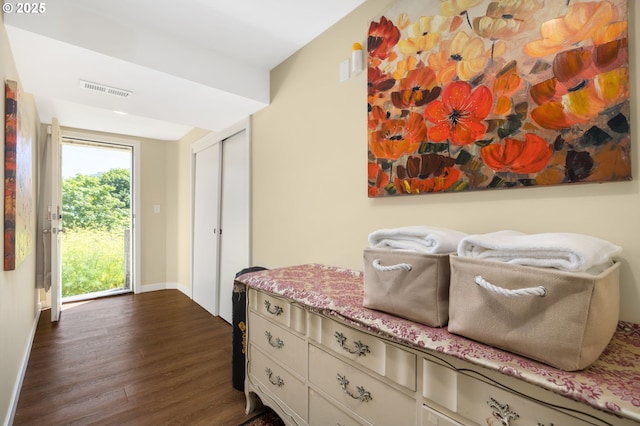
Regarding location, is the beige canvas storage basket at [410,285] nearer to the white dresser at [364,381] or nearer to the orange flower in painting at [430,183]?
the white dresser at [364,381]

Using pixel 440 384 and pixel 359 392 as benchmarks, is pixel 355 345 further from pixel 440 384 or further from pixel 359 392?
pixel 440 384

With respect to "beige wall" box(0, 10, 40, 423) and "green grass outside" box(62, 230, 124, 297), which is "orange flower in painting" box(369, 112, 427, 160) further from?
"green grass outside" box(62, 230, 124, 297)

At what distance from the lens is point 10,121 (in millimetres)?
1504

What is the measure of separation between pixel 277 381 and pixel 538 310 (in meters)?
1.19

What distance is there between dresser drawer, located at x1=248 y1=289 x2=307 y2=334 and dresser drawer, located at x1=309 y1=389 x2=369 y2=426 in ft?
0.88

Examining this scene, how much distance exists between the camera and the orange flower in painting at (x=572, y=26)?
889 mm

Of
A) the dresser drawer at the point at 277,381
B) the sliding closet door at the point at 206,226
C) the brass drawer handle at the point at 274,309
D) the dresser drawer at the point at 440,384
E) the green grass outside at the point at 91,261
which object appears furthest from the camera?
the green grass outside at the point at 91,261

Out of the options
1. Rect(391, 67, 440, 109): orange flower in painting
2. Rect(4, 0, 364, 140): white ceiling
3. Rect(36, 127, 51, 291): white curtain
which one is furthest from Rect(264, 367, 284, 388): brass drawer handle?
Rect(36, 127, 51, 291): white curtain

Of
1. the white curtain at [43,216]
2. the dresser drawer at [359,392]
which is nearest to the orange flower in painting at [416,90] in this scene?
the dresser drawer at [359,392]

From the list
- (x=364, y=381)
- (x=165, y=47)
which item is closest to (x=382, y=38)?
(x=165, y=47)

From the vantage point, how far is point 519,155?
3.43 feet

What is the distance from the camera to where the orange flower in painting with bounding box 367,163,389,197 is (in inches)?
58.3

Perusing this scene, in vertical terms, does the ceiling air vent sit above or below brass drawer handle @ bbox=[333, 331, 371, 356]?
above

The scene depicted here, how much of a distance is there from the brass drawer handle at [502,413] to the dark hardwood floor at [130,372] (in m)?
1.43
